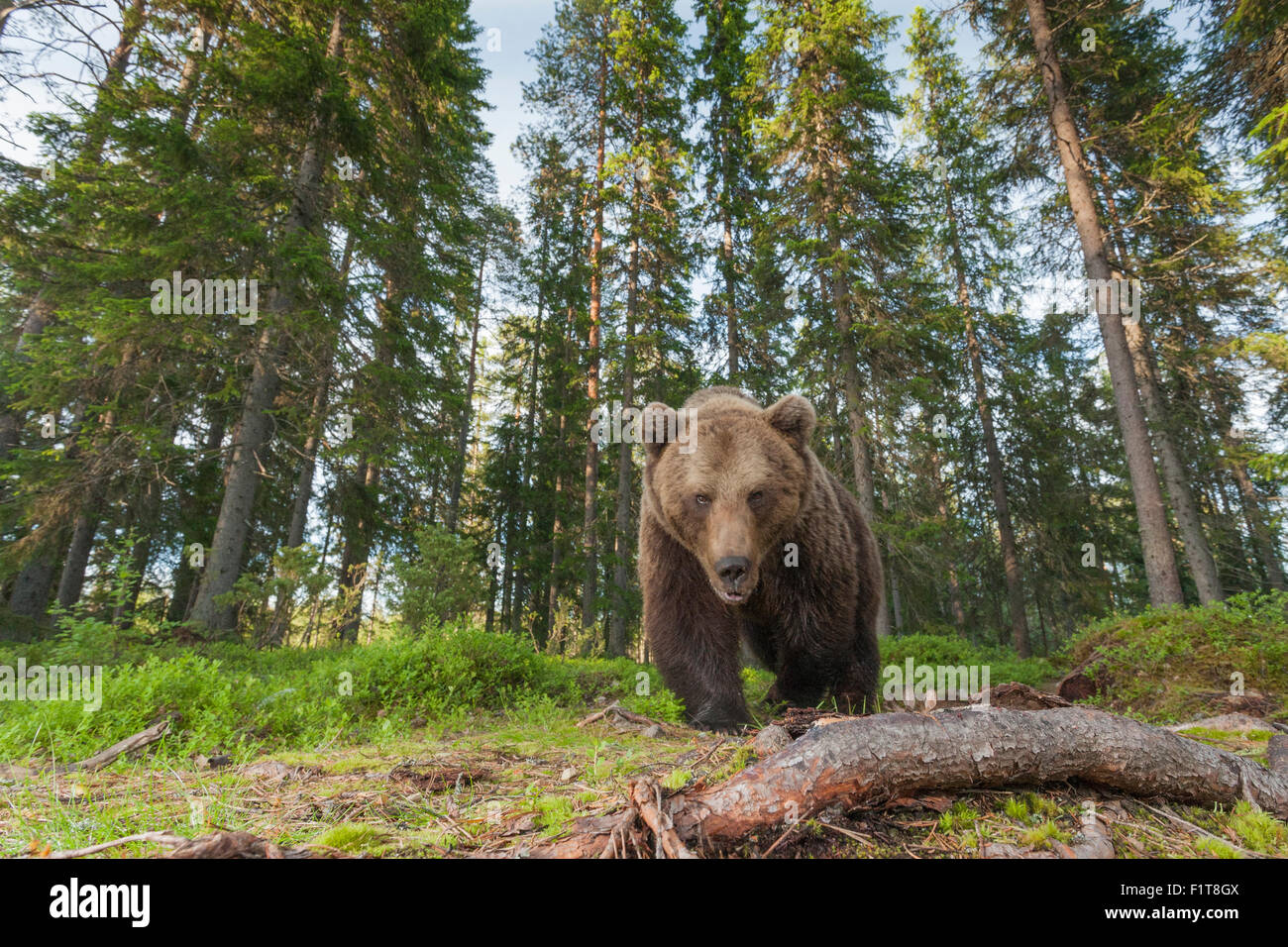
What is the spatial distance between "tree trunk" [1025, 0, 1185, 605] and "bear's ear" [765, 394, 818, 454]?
→ 9159 millimetres

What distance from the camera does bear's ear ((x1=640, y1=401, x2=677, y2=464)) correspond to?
185 inches

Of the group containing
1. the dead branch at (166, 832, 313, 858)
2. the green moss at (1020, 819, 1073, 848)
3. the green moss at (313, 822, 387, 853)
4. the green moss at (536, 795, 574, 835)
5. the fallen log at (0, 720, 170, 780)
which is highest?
the dead branch at (166, 832, 313, 858)

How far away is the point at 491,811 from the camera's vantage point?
1982mm

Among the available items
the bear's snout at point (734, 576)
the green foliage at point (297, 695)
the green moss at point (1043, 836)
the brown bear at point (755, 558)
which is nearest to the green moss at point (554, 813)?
the green moss at point (1043, 836)

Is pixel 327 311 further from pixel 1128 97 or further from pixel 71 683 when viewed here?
pixel 1128 97

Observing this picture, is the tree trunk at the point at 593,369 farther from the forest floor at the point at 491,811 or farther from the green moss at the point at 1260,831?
the green moss at the point at 1260,831

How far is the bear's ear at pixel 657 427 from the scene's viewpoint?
185 inches

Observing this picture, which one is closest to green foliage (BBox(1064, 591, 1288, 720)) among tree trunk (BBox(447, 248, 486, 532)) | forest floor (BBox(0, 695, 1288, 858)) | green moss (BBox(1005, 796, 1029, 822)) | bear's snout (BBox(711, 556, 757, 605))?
forest floor (BBox(0, 695, 1288, 858))

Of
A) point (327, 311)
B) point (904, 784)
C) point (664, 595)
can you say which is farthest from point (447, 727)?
point (327, 311)

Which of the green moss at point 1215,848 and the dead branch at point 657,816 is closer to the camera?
the dead branch at point 657,816

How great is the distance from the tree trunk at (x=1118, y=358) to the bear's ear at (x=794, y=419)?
9159 millimetres

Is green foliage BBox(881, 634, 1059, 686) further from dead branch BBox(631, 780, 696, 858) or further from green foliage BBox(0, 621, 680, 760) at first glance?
dead branch BBox(631, 780, 696, 858)

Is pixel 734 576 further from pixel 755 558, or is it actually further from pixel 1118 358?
pixel 1118 358

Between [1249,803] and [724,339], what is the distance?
54.5ft
